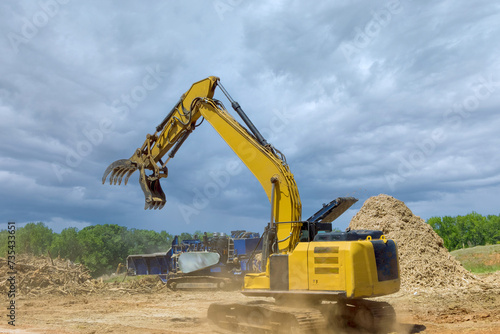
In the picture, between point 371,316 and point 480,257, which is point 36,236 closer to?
point 480,257

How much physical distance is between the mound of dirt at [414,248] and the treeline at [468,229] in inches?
1876

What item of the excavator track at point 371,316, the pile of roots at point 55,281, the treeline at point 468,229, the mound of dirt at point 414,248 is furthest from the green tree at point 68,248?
the treeline at point 468,229

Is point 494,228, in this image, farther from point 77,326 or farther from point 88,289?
point 77,326

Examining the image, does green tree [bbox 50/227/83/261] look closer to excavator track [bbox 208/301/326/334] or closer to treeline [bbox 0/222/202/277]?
treeline [bbox 0/222/202/277]

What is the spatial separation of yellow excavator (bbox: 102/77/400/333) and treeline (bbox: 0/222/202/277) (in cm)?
3305

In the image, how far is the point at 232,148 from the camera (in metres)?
10.1

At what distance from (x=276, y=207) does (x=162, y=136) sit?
15.1 feet

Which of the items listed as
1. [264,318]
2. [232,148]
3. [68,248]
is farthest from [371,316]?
[68,248]

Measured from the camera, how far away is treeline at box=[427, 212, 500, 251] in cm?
6312

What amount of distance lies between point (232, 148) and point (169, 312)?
572 centimetres

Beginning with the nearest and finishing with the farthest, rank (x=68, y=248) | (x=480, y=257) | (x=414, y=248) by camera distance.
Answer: (x=414, y=248)
(x=480, y=257)
(x=68, y=248)

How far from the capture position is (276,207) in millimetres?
9102

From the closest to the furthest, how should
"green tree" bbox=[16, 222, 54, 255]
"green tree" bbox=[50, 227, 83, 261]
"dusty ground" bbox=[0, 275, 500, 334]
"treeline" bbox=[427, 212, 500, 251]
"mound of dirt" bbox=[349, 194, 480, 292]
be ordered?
"dusty ground" bbox=[0, 275, 500, 334], "mound of dirt" bbox=[349, 194, 480, 292], "green tree" bbox=[50, 227, 83, 261], "green tree" bbox=[16, 222, 54, 255], "treeline" bbox=[427, 212, 500, 251]

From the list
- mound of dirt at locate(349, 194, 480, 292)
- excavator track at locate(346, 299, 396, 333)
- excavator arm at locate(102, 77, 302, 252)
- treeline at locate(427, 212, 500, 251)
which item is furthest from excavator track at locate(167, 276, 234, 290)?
treeline at locate(427, 212, 500, 251)
